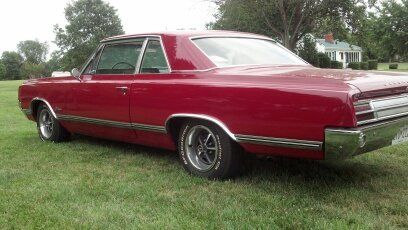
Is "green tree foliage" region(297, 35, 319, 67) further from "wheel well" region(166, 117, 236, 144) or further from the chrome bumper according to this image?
the chrome bumper

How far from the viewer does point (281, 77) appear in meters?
4.02

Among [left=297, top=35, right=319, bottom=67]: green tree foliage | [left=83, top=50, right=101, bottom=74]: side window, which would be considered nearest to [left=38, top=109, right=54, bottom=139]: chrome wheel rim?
[left=83, top=50, right=101, bottom=74]: side window

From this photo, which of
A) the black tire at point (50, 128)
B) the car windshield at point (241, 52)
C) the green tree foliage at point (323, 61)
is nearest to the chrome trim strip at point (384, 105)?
the car windshield at point (241, 52)

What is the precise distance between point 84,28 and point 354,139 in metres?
58.8

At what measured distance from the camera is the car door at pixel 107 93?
5434 mm

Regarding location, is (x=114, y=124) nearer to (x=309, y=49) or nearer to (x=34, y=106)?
(x=34, y=106)

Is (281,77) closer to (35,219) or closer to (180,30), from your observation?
(180,30)

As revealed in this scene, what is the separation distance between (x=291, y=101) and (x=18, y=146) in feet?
14.5

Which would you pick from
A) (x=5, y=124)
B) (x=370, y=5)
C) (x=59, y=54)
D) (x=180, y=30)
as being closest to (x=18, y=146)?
(x=180, y=30)

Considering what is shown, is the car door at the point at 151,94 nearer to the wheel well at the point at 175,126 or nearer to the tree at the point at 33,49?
Answer: the wheel well at the point at 175,126

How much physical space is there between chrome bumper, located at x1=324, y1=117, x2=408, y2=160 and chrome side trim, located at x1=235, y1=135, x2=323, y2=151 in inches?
3.5

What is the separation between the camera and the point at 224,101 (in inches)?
167

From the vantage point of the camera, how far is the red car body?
3.65 meters

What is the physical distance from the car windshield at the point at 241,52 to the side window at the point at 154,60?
41cm
